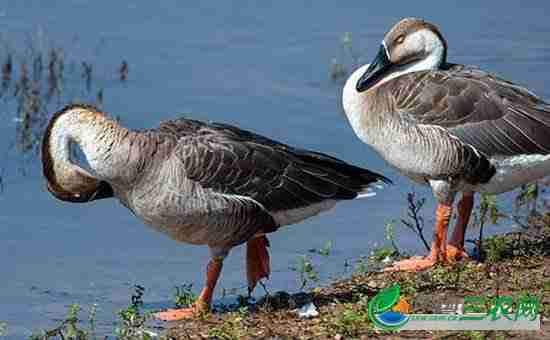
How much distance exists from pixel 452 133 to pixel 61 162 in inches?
112

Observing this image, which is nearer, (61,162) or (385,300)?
(385,300)

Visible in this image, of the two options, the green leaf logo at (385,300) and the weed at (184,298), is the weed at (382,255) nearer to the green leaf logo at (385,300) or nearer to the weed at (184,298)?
the weed at (184,298)

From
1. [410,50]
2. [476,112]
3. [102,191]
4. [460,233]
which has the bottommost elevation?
[460,233]

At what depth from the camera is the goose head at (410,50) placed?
9477 millimetres

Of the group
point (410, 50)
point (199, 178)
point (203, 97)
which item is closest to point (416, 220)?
point (410, 50)

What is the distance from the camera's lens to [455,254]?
361 inches

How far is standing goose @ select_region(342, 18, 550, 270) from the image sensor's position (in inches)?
353

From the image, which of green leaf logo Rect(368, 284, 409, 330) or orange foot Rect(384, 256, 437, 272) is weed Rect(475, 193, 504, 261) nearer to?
orange foot Rect(384, 256, 437, 272)

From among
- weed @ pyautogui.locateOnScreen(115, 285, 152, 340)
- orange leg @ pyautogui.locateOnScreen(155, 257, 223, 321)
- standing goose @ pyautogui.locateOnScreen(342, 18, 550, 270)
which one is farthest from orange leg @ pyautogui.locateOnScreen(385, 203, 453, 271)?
weed @ pyautogui.locateOnScreen(115, 285, 152, 340)

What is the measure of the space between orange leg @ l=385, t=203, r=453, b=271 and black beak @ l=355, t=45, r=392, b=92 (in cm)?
103

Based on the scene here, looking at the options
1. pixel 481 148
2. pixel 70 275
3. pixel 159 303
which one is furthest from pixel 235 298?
pixel 481 148

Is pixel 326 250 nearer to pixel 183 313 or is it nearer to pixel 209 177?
pixel 183 313

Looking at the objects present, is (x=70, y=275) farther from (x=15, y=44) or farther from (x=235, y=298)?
(x=15, y=44)

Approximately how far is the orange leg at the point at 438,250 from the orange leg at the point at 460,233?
121 mm
